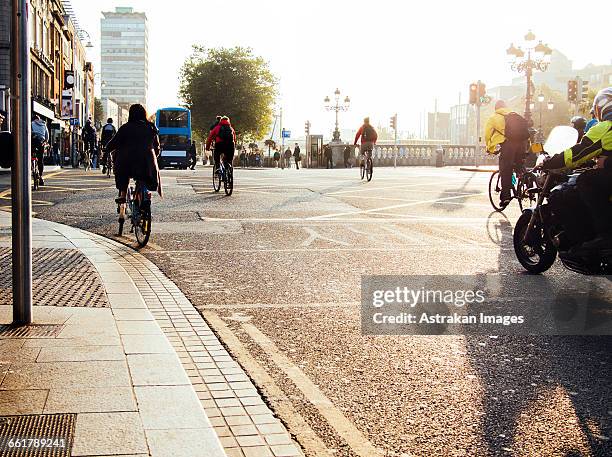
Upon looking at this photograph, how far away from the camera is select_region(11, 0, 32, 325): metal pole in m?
5.17

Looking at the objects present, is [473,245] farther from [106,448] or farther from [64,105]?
[64,105]

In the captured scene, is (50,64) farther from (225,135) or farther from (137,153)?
(137,153)

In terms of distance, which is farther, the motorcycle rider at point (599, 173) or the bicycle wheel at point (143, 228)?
the bicycle wheel at point (143, 228)

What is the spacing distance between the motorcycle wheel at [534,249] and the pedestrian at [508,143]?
20.2 feet

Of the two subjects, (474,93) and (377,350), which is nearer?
(377,350)

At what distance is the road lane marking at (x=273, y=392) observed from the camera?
3381mm

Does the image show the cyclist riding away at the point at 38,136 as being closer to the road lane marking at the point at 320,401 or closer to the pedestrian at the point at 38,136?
the pedestrian at the point at 38,136

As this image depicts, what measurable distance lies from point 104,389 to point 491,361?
219 centimetres

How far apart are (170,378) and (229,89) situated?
267 ft

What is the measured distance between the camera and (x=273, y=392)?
4.11 metres

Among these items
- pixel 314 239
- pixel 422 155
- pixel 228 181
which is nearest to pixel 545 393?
pixel 314 239

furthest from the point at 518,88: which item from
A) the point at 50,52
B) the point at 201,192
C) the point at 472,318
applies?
the point at 472,318

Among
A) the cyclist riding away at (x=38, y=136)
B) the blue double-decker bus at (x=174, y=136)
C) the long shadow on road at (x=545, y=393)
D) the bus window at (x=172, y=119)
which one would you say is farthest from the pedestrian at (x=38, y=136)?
the bus window at (x=172, y=119)

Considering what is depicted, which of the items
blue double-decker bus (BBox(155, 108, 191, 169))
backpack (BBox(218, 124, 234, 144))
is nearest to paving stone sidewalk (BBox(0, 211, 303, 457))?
backpack (BBox(218, 124, 234, 144))
